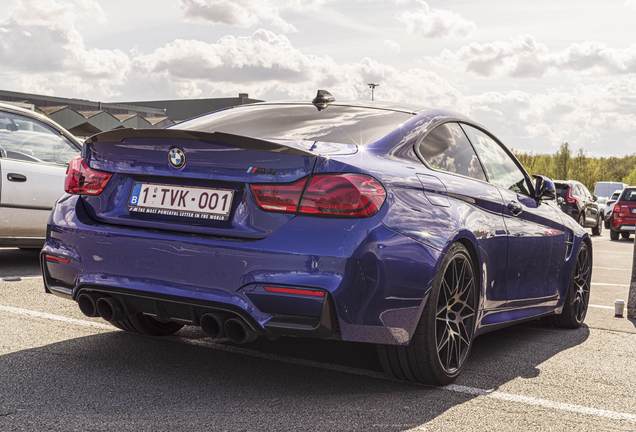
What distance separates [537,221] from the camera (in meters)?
4.92

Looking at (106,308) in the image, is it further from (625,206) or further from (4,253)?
(625,206)

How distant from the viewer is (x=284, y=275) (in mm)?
3061

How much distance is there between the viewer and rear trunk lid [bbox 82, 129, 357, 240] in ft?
10.4

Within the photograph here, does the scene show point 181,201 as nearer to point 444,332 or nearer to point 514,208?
point 444,332

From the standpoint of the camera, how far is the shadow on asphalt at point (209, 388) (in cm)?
297

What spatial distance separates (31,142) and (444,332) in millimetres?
5431

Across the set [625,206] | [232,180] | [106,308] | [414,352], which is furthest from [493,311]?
[625,206]

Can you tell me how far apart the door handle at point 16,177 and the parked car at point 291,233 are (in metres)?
3.70

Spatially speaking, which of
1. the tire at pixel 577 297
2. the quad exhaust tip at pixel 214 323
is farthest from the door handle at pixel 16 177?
the tire at pixel 577 297

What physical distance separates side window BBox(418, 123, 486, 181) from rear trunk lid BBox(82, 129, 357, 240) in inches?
26.7

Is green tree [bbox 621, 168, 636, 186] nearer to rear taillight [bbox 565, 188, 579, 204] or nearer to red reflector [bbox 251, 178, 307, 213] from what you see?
rear taillight [bbox 565, 188, 579, 204]

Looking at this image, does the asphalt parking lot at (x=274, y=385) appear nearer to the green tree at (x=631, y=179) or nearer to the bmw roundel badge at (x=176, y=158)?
the bmw roundel badge at (x=176, y=158)

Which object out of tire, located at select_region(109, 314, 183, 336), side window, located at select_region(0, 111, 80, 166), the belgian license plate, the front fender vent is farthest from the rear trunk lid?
side window, located at select_region(0, 111, 80, 166)

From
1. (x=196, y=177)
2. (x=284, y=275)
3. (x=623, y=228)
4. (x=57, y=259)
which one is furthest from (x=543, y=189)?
(x=623, y=228)
